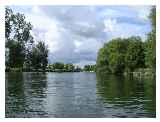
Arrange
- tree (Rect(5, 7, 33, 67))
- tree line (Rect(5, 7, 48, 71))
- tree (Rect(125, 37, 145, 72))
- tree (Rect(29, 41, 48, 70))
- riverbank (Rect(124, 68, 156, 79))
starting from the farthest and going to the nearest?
riverbank (Rect(124, 68, 156, 79)) < tree (Rect(125, 37, 145, 72)) < tree (Rect(29, 41, 48, 70)) < tree line (Rect(5, 7, 48, 71)) < tree (Rect(5, 7, 33, 67))

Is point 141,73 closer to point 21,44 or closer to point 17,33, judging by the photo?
point 21,44

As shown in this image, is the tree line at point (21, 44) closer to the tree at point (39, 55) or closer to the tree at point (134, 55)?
the tree at point (39, 55)

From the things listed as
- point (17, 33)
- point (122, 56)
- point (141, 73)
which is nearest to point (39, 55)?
point (17, 33)

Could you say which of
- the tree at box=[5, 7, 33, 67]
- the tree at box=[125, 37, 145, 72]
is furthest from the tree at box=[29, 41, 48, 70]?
the tree at box=[125, 37, 145, 72]

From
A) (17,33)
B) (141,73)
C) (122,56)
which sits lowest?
(141,73)

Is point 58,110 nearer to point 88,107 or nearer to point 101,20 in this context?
point 88,107

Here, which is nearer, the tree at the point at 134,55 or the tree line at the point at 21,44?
the tree line at the point at 21,44

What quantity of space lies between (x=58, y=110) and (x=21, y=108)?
0.80 meters

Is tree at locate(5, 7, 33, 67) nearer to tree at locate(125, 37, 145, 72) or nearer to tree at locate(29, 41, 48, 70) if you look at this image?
tree at locate(29, 41, 48, 70)

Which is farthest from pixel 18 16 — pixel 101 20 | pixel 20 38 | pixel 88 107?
pixel 88 107

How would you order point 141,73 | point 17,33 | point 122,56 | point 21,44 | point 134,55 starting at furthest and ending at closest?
point 122,56 < point 141,73 < point 134,55 < point 21,44 < point 17,33

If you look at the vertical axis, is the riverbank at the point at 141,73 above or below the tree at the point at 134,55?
below

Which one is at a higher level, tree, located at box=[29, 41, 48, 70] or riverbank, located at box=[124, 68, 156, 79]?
tree, located at box=[29, 41, 48, 70]

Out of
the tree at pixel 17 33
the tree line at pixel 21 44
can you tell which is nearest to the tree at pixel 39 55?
the tree line at pixel 21 44
